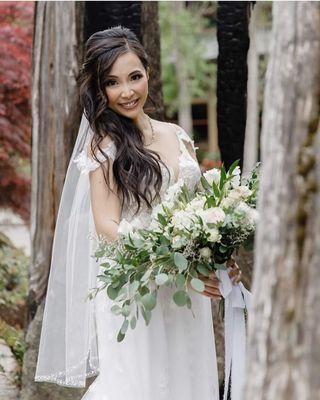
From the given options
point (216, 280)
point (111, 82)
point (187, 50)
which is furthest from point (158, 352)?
point (187, 50)

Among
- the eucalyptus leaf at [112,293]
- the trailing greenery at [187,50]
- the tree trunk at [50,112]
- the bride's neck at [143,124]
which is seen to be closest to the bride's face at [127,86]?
the bride's neck at [143,124]

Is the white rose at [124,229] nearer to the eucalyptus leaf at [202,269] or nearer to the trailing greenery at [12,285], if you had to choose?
the eucalyptus leaf at [202,269]

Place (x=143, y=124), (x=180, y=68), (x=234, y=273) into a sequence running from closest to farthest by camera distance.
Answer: (x=234, y=273) < (x=143, y=124) < (x=180, y=68)

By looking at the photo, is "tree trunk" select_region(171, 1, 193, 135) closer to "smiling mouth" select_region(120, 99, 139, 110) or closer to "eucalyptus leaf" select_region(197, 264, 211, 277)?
"smiling mouth" select_region(120, 99, 139, 110)

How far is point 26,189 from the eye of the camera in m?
8.29

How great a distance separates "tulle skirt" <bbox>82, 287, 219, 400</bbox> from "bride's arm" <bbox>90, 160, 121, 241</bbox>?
37cm

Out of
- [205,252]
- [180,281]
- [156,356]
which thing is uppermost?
[205,252]

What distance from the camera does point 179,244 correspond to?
379 cm

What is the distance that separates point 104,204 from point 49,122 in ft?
6.54

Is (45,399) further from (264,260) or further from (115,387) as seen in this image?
(264,260)

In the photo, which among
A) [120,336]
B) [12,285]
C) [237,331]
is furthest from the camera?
[12,285]

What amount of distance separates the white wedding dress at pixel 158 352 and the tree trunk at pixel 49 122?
168 centimetres

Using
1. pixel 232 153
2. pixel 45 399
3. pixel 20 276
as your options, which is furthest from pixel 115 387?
pixel 20 276

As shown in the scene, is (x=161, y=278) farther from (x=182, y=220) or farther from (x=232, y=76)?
(x=232, y=76)
